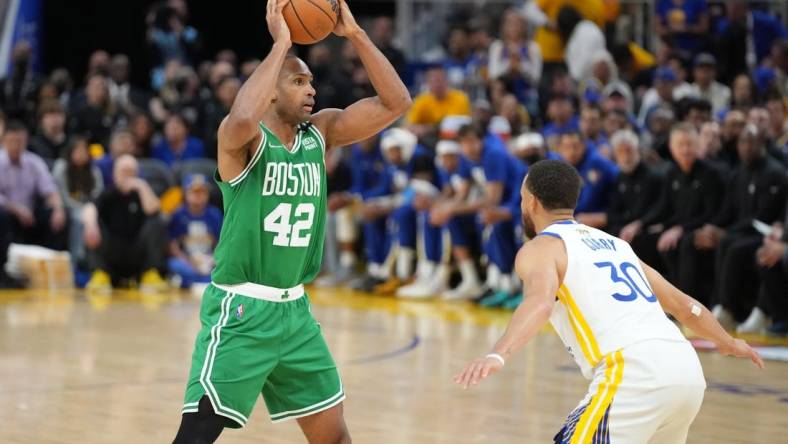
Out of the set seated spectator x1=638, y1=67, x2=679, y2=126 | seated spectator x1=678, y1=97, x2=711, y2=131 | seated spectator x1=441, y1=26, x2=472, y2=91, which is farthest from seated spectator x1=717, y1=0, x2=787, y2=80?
seated spectator x1=441, y1=26, x2=472, y2=91

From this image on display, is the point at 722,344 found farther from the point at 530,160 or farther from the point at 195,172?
the point at 195,172

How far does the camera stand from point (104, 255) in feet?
47.6

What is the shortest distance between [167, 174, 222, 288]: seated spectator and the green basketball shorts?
9795 mm

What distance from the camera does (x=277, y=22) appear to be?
4.91 m

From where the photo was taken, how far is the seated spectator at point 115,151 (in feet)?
49.4

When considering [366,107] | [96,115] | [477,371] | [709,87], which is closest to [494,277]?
[709,87]

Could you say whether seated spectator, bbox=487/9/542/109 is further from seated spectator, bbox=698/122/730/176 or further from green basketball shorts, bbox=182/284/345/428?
green basketball shorts, bbox=182/284/345/428

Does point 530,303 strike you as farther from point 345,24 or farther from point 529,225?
point 345,24

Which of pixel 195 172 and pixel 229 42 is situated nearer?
pixel 195 172

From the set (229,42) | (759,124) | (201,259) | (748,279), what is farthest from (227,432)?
(229,42)

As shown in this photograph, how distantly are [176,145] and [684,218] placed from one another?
23.8 ft

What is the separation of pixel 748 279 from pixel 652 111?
3.68 meters

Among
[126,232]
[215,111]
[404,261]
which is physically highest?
[215,111]

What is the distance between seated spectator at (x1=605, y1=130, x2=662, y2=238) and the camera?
1189 centimetres
